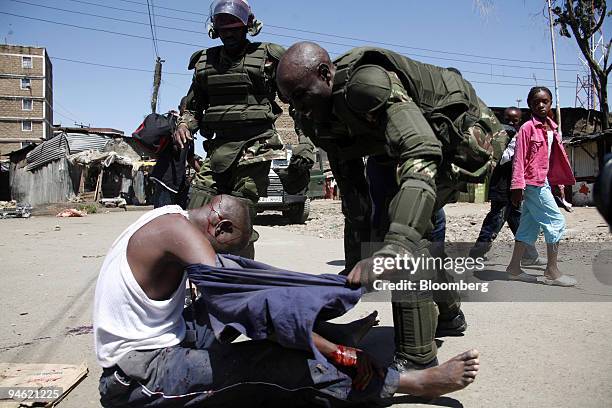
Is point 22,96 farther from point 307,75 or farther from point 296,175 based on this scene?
point 307,75

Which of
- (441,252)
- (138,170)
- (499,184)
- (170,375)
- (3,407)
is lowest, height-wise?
(3,407)

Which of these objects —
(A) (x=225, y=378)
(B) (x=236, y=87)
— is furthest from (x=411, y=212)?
(B) (x=236, y=87)

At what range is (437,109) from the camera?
269 centimetres

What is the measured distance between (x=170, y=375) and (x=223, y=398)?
236 mm

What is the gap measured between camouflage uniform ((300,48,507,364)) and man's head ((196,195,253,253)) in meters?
0.61

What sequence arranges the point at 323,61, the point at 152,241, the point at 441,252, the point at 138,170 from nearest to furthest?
the point at 152,241 < the point at 323,61 < the point at 441,252 < the point at 138,170

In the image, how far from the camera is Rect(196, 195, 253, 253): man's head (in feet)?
7.33

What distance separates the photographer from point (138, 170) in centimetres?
2788

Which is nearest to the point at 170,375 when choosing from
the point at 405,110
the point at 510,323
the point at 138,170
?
the point at 405,110

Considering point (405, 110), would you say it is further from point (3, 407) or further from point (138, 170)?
point (138, 170)

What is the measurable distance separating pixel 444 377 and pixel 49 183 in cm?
2646

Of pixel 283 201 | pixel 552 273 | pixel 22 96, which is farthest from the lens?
pixel 22 96

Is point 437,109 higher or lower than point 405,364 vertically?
higher

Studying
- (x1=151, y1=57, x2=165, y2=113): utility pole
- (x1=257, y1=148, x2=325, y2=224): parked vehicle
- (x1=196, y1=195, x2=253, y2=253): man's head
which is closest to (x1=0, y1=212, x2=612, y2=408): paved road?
(x1=196, y1=195, x2=253, y2=253): man's head
